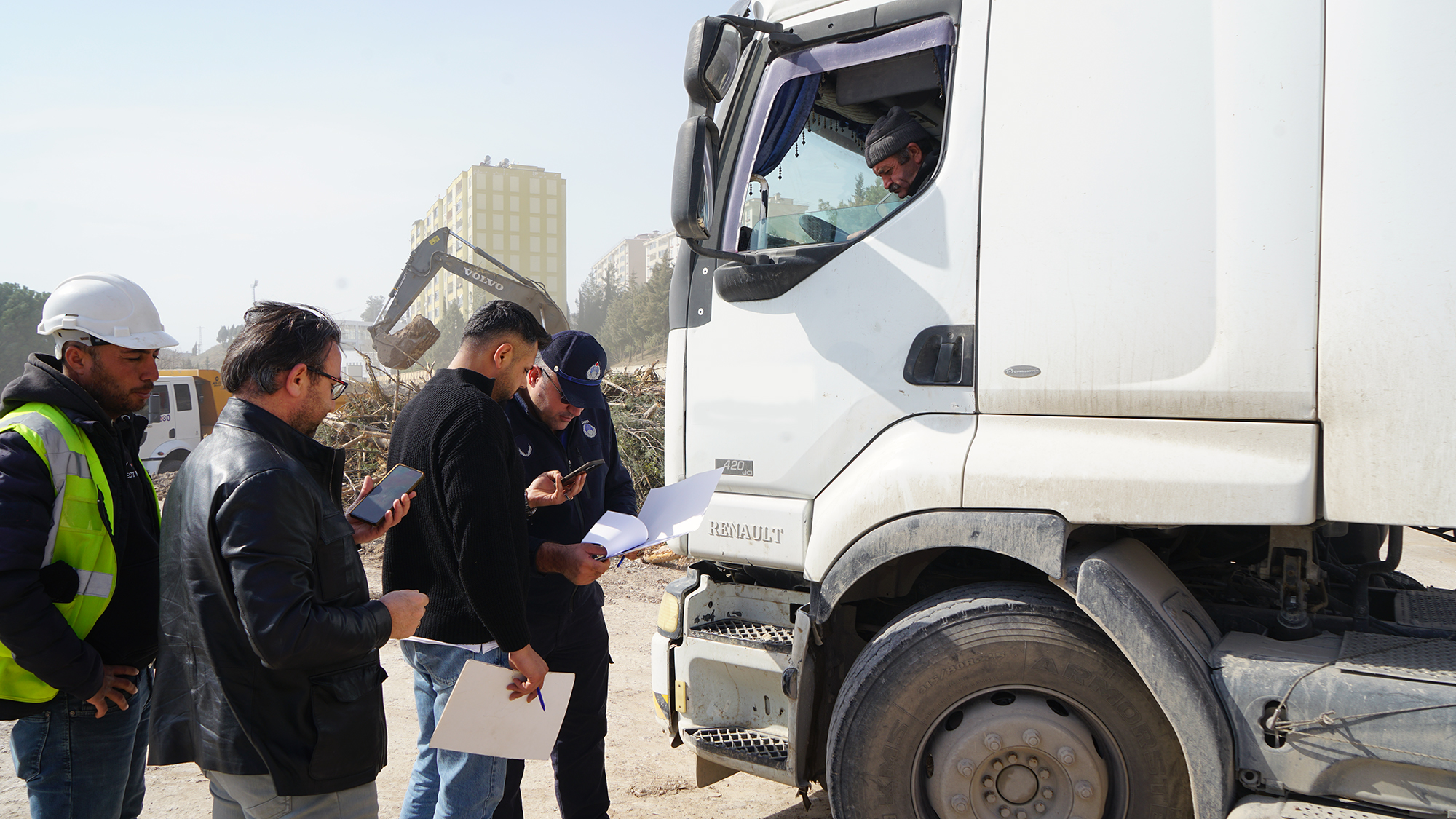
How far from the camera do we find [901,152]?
9.80 feet

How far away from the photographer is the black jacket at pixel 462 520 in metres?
2.35

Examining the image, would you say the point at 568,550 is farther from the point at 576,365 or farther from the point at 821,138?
the point at 821,138

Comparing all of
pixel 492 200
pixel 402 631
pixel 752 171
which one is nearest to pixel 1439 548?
pixel 752 171

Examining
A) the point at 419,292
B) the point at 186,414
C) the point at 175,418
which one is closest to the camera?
the point at 175,418

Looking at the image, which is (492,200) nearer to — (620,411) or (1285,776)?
(620,411)

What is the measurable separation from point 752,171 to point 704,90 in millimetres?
414

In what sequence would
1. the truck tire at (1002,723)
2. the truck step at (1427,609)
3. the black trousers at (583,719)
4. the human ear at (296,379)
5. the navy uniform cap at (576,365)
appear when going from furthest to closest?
the black trousers at (583,719) → the navy uniform cap at (576,365) → the truck step at (1427,609) → the truck tire at (1002,723) → the human ear at (296,379)

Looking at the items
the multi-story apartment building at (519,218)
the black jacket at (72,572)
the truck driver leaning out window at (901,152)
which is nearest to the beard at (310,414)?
the black jacket at (72,572)

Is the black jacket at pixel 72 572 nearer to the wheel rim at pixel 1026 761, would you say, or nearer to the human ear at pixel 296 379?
the human ear at pixel 296 379

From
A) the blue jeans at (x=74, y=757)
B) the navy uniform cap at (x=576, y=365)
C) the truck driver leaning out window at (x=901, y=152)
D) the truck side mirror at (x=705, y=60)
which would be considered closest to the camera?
the blue jeans at (x=74, y=757)

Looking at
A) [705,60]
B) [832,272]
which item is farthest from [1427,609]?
[705,60]

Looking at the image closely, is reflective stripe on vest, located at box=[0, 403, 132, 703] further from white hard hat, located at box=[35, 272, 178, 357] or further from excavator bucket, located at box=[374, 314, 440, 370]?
excavator bucket, located at box=[374, 314, 440, 370]

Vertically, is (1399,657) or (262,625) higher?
(262,625)

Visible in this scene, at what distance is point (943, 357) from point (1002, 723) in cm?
106
